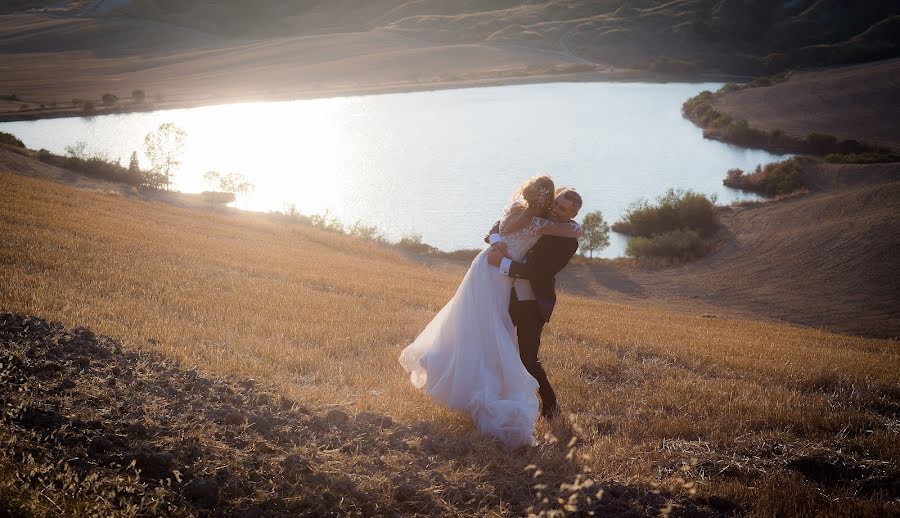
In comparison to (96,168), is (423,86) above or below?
above

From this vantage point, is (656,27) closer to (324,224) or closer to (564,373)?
(324,224)

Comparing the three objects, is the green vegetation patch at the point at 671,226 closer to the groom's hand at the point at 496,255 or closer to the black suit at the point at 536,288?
the black suit at the point at 536,288

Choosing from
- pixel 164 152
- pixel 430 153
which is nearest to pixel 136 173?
pixel 164 152

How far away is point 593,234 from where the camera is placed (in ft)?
155

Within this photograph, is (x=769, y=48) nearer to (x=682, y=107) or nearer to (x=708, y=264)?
(x=682, y=107)

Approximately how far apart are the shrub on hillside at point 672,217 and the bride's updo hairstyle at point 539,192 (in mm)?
42458

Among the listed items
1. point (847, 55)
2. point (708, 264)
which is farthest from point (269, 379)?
point (847, 55)

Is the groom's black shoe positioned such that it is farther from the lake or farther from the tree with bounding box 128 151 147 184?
the tree with bounding box 128 151 147 184

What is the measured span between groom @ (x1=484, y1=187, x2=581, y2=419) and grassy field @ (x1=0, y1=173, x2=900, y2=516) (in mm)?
1044

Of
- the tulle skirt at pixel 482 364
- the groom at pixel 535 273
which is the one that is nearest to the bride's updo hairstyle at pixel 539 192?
the groom at pixel 535 273

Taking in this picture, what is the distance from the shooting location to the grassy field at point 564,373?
6.22m

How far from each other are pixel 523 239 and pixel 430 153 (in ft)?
215

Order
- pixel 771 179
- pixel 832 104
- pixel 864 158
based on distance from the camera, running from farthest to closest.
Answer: pixel 832 104 < pixel 864 158 < pixel 771 179

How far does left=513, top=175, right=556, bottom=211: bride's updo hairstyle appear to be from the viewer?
23.1ft
